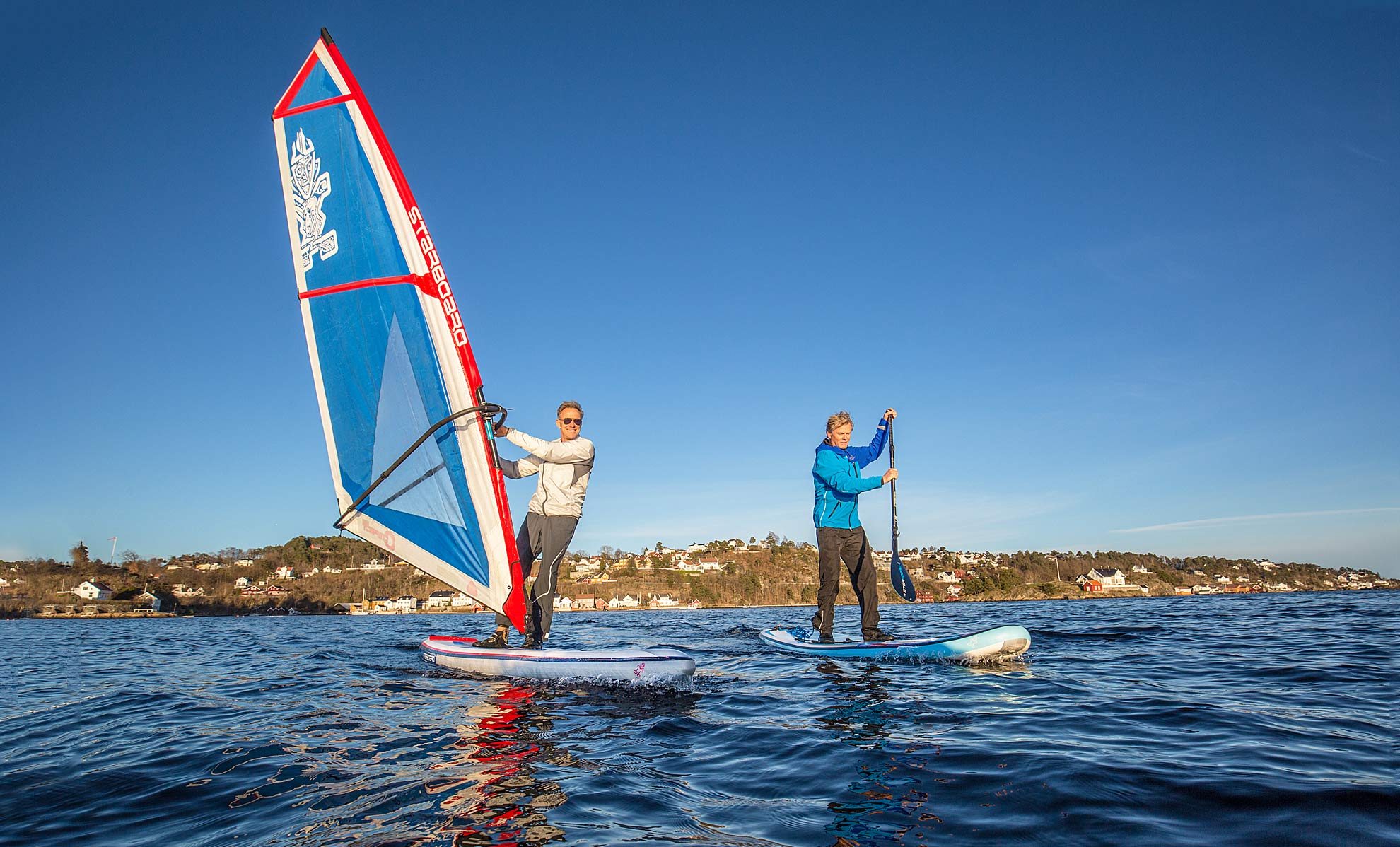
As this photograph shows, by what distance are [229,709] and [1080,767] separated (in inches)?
290

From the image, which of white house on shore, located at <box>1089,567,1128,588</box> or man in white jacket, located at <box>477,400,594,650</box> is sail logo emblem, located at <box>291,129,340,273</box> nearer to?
man in white jacket, located at <box>477,400,594,650</box>

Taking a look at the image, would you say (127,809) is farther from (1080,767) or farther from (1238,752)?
(1238,752)

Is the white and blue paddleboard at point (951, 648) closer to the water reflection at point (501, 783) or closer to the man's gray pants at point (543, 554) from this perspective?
the man's gray pants at point (543, 554)

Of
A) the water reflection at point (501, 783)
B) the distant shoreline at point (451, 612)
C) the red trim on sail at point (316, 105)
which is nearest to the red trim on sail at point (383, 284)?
the red trim on sail at point (316, 105)

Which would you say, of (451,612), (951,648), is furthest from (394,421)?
(451,612)

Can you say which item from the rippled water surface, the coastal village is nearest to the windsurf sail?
the rippled water surface

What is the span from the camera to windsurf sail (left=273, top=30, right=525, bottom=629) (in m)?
7.47

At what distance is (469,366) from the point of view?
7547 millimetres

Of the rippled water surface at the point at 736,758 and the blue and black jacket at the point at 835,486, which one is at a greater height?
the blue and black jacket at the point at 835,486

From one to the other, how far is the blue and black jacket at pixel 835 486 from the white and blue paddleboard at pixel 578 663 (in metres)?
3.39

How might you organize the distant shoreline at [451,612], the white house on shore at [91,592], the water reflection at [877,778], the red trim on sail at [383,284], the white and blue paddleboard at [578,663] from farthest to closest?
the white house on shore at [91,592] → the distant shoreline at [451,612] → the red trim on sail at [383,284] → the white and blue paddleboard at [578,663] → the water reflection at [877,778]

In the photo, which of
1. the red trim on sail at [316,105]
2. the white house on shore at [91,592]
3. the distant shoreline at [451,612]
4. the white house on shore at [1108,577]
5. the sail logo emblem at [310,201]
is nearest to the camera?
the red trim on sail at [316,105]

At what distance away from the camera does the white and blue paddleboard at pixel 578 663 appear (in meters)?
7.09

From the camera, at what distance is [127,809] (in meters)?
3.82
